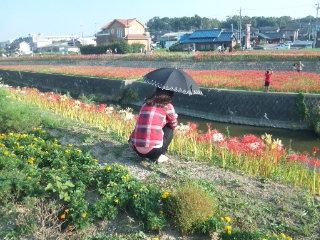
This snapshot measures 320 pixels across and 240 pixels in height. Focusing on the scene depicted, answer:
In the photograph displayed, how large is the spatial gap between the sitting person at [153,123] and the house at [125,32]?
50952 mm

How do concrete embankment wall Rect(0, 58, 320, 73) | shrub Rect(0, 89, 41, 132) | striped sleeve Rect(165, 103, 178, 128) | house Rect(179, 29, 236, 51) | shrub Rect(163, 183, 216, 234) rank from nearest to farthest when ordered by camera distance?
shrub Rect(163, 183, 216, 234), striped sleeve Rect(165, 103, 178, 128), shrub Rect(0, 89, 41, 132), concrete embankment wall Rect(0, 58, 320, 73), house Rect(179, 29, 236, 51)

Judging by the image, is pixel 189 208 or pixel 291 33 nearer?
pixel 189 208

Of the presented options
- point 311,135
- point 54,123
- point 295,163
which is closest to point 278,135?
point 311,135

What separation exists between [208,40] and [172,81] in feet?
150

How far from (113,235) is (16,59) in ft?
183

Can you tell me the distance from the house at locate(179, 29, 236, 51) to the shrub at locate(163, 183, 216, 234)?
45553 mm

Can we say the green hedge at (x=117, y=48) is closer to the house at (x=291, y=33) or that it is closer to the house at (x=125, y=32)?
the house at (x=125, y=32)

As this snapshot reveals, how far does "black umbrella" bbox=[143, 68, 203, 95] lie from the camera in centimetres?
541

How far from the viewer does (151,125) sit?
213 inches

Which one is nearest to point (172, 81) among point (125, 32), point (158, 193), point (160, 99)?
point (160, 99)

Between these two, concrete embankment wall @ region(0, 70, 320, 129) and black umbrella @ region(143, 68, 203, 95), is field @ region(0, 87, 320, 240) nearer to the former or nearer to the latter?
black umbrella @ region(143, 68, 203, 95)

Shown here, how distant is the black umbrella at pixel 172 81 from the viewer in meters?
5.41

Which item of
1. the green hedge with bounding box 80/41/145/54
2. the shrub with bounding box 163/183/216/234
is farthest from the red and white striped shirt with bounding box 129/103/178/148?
the green hedge with bounding box 80/41/145/54

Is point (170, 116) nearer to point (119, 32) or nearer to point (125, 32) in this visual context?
point (125, 32)
